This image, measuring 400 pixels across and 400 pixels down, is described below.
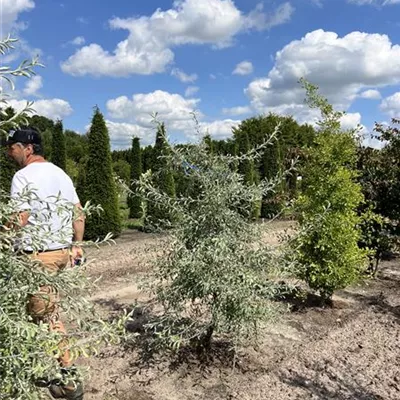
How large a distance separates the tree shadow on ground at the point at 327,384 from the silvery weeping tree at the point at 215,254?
531 mm

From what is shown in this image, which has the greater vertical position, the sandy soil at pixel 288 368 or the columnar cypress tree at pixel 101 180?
the columnar cypress tree at pixel 101 180

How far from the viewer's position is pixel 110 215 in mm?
12703

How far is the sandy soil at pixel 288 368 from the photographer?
3.66m

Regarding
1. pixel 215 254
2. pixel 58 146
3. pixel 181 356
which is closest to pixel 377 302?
pixel 181 356

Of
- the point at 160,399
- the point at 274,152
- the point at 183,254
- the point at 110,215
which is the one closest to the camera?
the point at 160,399

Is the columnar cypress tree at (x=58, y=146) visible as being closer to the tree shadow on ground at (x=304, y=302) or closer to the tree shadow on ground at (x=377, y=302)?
the tree shadow on ground at (x=304, y=302)

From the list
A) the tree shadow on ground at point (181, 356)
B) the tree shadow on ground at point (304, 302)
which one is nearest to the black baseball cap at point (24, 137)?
the tree shadow on ground at point (181, 356)

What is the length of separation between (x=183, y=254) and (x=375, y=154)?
5194 mm

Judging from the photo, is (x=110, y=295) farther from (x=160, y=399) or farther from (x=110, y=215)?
(x=110, y=215)

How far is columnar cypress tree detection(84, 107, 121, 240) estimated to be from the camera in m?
12.7

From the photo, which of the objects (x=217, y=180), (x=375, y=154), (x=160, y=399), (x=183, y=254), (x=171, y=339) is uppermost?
(x=375, y=154)

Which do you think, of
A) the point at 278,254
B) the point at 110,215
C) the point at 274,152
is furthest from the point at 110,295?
the point at 274,152

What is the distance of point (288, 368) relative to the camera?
13.5 ft

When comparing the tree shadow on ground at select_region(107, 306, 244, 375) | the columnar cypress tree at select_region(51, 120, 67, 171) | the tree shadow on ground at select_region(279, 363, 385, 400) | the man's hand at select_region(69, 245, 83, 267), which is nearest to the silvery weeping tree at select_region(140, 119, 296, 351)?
the tree shadow on ground at select_region(107, 306, 244, 375)
